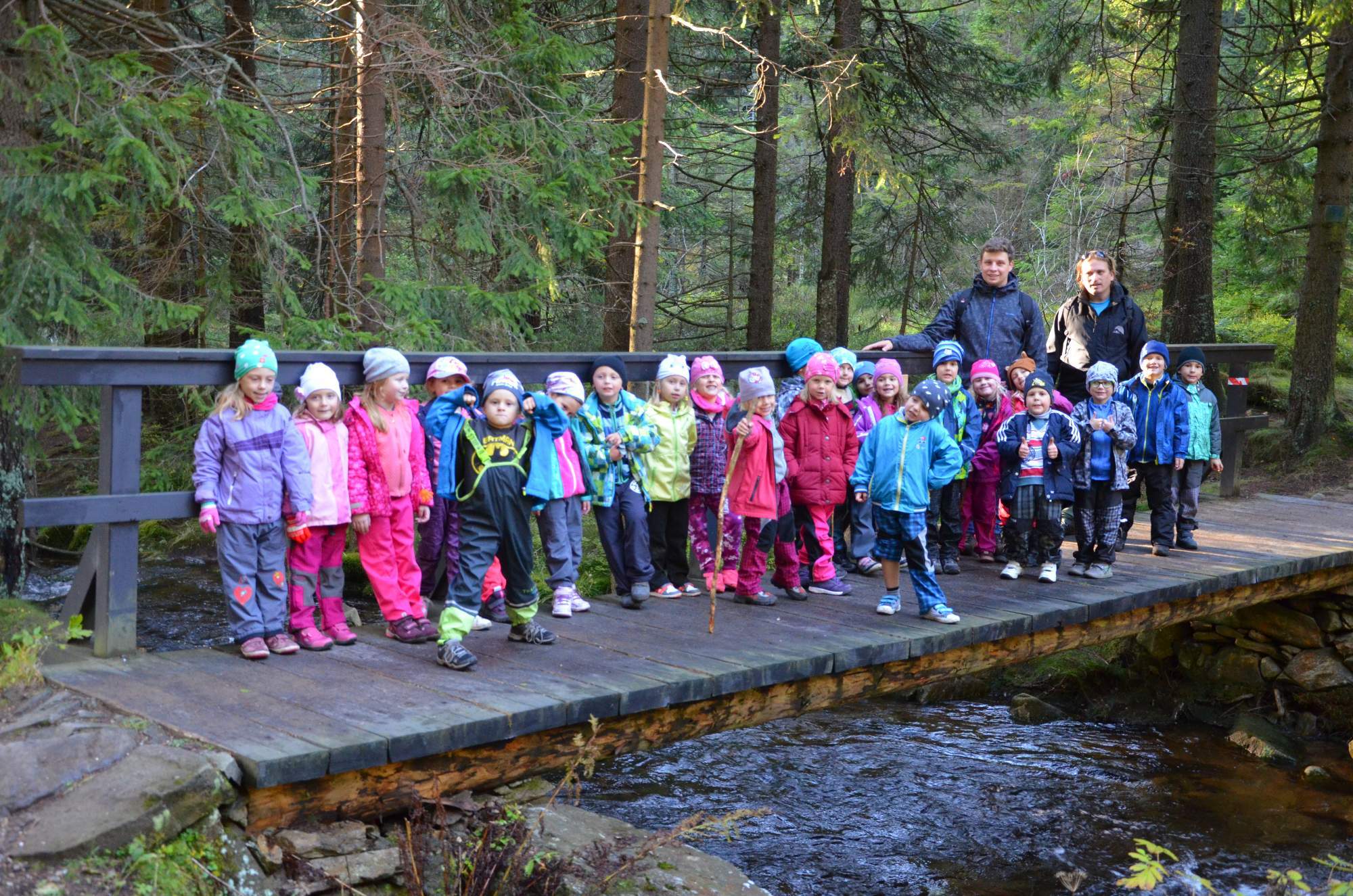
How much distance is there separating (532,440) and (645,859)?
Answer: 2.00 meters

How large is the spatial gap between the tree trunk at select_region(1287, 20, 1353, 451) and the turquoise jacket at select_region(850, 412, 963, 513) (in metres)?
8.67

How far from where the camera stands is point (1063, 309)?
870 centimetres

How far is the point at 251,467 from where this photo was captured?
5090 mm

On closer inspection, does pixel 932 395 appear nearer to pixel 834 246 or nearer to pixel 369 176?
pixel 369 176

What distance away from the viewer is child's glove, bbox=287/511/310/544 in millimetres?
5234

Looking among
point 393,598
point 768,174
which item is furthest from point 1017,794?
point 768,174

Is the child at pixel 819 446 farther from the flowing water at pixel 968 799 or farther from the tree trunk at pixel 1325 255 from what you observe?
the tree trunk at pixel 1325 255

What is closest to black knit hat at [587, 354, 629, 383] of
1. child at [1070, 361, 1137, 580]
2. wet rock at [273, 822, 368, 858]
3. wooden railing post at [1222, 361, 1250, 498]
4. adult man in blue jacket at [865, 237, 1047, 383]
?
adult man in blue jacket at [865, 237, 1047, 383]

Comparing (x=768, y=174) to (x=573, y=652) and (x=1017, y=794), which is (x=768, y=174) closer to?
(x=1017, y=794)

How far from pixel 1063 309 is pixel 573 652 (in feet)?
16.4

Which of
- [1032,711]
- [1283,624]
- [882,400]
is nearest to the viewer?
[882,400]

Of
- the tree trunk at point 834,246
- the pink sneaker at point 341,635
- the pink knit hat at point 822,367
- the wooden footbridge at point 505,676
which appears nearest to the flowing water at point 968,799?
the wooden footbridge at point 505,676

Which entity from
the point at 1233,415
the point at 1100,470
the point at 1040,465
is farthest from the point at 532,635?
the point at 1233,415

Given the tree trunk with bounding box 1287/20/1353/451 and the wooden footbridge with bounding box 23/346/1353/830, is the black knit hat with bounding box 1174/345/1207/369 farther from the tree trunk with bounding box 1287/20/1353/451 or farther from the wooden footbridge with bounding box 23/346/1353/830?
the tree trunk with bounding box 1287/20/1353/451
